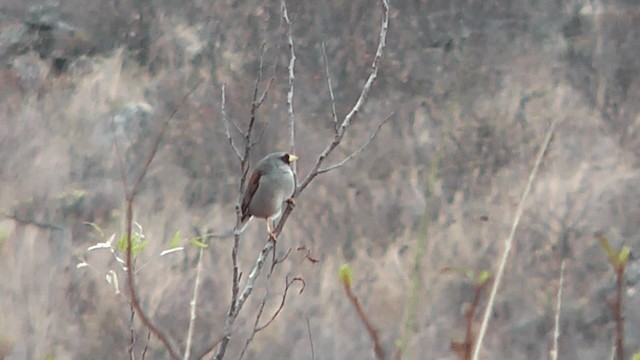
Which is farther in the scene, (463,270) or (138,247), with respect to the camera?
(138,247)

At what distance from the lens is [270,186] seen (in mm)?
3785

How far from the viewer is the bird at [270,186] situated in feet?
12.3

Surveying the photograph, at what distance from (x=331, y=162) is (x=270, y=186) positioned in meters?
5.78

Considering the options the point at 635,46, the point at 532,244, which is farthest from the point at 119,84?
the point at 635,46

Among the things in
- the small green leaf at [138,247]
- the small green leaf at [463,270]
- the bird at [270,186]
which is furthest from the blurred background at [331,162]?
the small green leaf at [463,270]

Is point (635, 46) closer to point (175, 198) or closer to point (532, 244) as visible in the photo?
point (532, 244)

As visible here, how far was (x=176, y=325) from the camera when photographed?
8.21 meters

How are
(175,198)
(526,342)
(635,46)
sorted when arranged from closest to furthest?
(526,342) < (175,198) < (635,46)

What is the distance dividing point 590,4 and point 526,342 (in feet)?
12.8


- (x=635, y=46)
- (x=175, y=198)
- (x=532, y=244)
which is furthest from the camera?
(x=635, y=46)

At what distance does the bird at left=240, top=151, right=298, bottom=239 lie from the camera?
374 centimetres

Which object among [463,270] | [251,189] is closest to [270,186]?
[251,189]

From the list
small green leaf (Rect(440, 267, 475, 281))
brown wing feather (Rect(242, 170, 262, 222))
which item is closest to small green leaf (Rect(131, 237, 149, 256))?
small green leaf (Rect(440, 267, 475, 281))

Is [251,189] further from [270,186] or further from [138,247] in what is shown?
[138,247]
